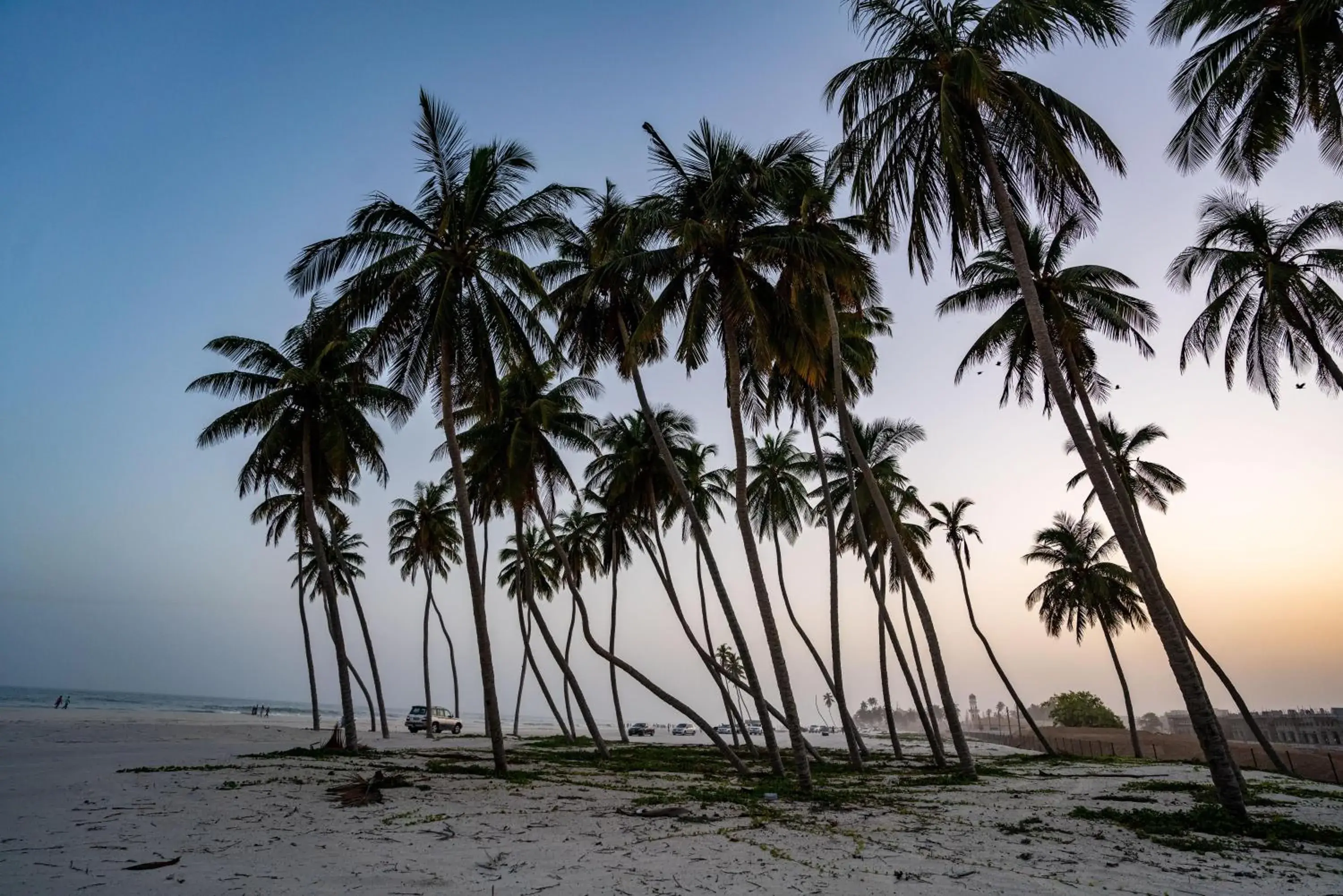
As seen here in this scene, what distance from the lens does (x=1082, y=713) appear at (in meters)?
57.4

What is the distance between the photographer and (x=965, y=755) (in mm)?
15500

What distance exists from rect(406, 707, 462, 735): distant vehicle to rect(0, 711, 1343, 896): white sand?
103ft

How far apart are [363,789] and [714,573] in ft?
29.0

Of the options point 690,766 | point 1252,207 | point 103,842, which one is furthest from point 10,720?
point 1252,207

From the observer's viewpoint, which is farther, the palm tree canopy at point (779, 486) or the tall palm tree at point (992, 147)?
the palm tree canopy at point (779, 486)

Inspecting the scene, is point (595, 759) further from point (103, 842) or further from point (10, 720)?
point (10, 720)

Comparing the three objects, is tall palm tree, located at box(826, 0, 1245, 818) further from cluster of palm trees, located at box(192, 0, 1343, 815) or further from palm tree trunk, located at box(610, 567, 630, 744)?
palm tree trunk, located at box(610, 567, 630, 744)

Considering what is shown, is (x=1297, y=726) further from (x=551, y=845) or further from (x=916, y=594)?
(x=551, y=845)

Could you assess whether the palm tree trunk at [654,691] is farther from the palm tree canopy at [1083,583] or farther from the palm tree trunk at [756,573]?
the palm tree canopy at [1083,583]

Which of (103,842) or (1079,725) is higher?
(103,842)

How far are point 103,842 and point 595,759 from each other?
1633 cm

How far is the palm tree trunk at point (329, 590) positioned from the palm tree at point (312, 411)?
0.03 meters

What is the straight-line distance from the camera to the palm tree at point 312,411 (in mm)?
19266

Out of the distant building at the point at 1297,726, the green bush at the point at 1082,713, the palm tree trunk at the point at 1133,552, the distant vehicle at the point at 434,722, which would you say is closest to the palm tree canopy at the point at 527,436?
the palm tree trunk at the point at 1133,552
